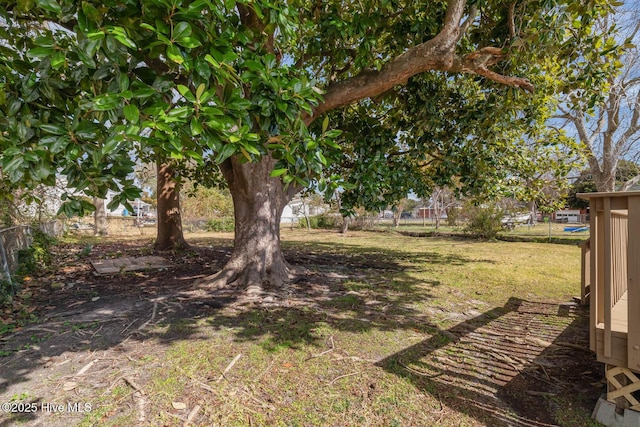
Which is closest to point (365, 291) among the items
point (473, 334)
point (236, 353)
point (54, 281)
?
point (473, 334)

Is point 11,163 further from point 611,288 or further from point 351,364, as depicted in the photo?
point 611,288

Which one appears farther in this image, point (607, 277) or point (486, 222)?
point (486, 222)

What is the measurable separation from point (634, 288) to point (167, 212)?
10093 millimetres

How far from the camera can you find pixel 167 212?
9562mm

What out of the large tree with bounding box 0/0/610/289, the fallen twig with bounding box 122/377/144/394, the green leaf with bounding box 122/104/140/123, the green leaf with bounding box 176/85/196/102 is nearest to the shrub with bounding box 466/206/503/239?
the large tree with bounding box 0/0/610/289

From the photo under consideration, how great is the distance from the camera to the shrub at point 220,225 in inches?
864

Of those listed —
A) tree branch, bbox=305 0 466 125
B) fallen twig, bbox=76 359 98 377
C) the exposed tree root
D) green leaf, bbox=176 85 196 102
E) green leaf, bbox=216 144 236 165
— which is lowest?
fallen twig, bbox=76 359 98 377

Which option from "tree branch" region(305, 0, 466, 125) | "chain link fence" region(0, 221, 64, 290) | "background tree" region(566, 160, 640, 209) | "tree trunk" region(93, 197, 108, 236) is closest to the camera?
"tree branch" region(305, 0, 466, 125)

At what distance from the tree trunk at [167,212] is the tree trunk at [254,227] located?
493 centimetres

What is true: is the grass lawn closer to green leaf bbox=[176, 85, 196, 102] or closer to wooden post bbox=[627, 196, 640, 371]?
wooden post bbox=[627, 196, 640, 371]

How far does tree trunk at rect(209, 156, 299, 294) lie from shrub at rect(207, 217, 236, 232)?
56.3 ft

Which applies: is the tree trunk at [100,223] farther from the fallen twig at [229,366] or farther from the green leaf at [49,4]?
the green leaf at [49,4]

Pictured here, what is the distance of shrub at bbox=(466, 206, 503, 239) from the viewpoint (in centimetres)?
1532

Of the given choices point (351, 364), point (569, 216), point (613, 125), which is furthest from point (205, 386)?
point (569, 216)
